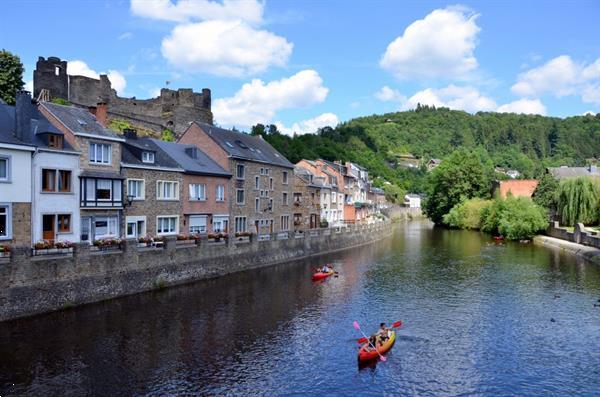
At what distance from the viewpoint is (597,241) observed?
202ft

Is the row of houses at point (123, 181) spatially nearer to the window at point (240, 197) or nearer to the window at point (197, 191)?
the window at point (197, 191)

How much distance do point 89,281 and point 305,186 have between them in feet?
134

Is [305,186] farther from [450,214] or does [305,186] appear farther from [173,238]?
[450,214]

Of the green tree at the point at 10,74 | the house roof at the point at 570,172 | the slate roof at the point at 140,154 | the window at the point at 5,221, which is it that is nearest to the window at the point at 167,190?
the slate roof at the point at 140,154

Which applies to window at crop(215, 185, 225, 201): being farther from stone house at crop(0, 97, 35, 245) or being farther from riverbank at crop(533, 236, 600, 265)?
riverbank at crop(533, 236, 600, 265)

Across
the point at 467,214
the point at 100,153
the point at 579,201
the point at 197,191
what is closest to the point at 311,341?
the point at 100,153


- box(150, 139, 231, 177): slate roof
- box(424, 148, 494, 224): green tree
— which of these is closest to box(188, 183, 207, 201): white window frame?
box(150, 139, 231, 177): slate roof

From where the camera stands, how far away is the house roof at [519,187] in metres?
109

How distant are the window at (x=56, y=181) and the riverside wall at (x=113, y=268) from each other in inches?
205

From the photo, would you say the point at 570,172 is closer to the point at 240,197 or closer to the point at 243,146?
the point at 243,146

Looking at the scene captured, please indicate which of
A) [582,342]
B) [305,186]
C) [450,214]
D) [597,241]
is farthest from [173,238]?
[450,214]

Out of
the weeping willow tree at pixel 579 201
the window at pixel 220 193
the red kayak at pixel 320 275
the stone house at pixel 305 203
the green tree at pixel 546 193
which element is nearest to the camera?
the red kayak at pixel 320 275

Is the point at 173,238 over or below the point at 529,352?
over

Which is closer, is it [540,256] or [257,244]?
[257,244]
